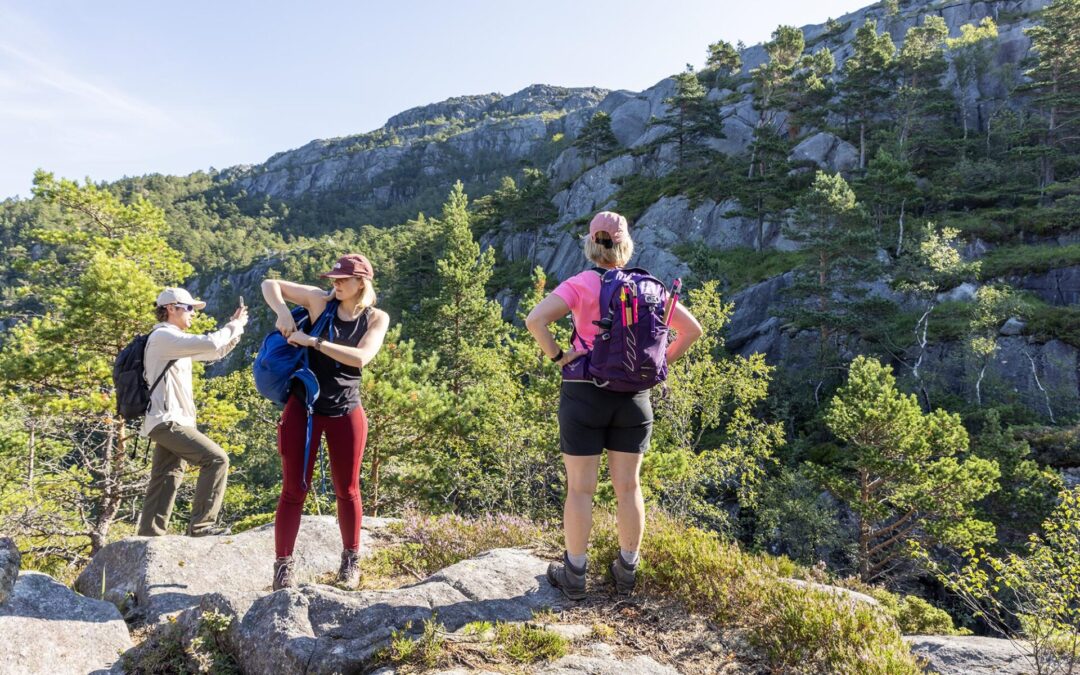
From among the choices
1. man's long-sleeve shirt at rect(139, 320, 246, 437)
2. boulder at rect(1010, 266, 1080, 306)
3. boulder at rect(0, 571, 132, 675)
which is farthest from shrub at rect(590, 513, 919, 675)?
boulder at rect(1010, 266, 1080, 306)

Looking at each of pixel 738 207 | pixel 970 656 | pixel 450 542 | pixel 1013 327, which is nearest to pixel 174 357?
pixel 450 542

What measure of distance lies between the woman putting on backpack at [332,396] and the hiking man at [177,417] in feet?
3.60

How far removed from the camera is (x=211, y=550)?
174 inches

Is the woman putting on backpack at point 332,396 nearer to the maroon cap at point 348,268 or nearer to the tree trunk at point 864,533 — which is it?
the maroon cap at point 348,268

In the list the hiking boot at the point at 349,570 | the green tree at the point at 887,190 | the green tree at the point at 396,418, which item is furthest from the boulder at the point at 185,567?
the green tree at the point at 887,190

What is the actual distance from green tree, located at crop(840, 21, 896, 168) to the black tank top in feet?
149

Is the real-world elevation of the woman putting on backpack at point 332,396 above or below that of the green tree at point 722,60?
below

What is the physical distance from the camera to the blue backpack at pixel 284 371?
3.17m

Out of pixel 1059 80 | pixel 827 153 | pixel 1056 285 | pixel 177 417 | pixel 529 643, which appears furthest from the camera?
pixel 827 153

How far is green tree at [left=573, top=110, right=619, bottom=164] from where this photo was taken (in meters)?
59.2

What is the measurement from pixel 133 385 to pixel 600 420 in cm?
385

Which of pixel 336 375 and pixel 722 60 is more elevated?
pixel 722 60

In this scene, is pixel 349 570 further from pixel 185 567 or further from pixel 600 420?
pixel 600 420

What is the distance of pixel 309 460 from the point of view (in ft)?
10.7
